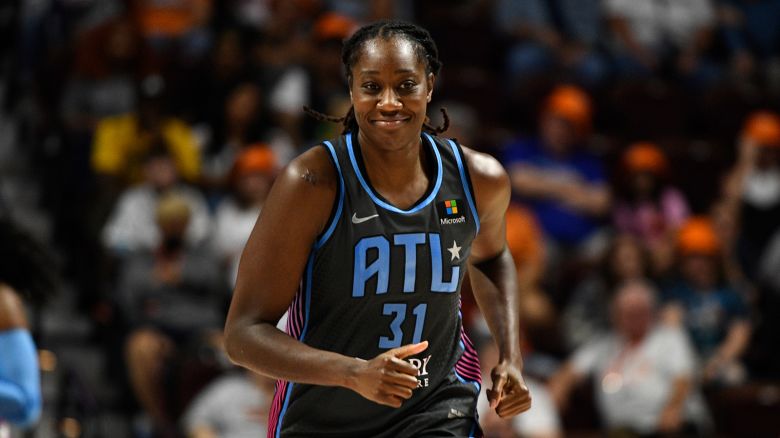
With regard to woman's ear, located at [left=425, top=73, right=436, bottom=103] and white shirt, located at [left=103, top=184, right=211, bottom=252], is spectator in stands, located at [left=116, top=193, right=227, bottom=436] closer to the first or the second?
white shirt, located at [left=103, top=184, right=211, bottom=252]

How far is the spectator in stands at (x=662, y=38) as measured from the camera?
1190 cm

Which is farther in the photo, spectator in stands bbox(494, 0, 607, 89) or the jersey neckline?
spectator in stands bbox(494, 0, 607, 89)

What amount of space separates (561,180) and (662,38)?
334cm

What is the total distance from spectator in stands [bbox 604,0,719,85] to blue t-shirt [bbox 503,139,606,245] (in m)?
2.11

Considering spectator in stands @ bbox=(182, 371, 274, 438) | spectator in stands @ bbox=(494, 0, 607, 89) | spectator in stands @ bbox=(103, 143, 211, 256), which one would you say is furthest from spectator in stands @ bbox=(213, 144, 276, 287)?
spectator in stands @ bbox=(494, 0, 607, 89)

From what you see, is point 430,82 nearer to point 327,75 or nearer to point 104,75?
point 327,75

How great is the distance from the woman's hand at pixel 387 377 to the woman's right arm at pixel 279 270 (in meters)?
0.18

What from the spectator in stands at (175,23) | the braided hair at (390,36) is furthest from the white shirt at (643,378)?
the braided hair at (390,36)

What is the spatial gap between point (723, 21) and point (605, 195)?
3767 mm

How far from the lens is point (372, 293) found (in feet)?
11.4

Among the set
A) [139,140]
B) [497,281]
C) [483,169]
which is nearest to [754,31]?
[139,140]

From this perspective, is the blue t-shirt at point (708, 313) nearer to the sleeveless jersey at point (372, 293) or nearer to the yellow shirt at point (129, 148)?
the yellow shirt at point (129, 148)

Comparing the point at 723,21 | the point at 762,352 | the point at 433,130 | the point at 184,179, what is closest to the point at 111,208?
the point at 184,179

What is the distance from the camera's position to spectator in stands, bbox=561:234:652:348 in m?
8.66
